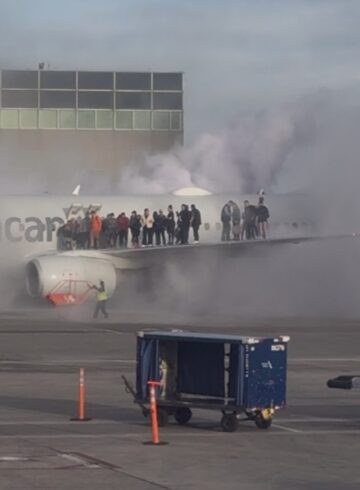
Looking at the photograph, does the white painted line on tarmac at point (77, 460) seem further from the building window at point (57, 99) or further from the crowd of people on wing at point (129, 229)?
the building window at point (57, 99)

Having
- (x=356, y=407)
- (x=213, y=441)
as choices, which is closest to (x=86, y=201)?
(x=356, y=407)

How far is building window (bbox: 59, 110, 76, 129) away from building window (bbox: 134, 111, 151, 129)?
385 cm

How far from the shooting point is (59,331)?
3628cm

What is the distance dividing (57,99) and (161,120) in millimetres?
6555

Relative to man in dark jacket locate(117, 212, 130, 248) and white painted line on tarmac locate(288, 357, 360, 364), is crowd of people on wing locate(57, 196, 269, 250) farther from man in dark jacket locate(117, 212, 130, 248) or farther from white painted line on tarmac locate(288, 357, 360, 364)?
white painted line on tarmac locate(288, 357, 360, 364)

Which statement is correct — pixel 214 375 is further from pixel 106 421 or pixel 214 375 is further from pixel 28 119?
pixel 28 119

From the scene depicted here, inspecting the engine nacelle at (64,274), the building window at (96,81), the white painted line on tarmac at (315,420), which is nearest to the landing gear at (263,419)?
the white painted line on tarmac at (315,420)

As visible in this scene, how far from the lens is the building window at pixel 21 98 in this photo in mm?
81562

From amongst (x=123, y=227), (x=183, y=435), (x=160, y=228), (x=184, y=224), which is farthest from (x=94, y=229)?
(x=183, y=435)

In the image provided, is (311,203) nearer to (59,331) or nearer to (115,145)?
(59,331)

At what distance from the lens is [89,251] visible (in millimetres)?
44812

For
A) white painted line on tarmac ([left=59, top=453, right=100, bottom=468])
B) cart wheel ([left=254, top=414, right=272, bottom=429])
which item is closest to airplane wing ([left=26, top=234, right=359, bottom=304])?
cart wheel ([left=254, top=414, right=272, bottom=429])

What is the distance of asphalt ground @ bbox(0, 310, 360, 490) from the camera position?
1425 centimetres

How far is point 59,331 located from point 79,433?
18.7 m
